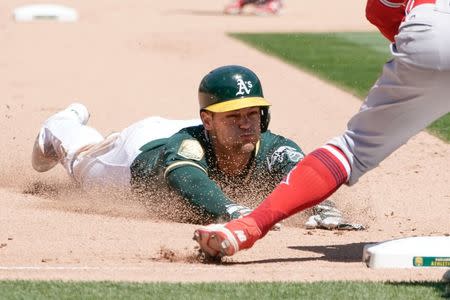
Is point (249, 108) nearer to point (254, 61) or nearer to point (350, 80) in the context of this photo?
point (350, 80)

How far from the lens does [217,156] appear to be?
6.34 m

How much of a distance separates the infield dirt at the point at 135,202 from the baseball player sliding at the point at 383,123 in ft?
0.66

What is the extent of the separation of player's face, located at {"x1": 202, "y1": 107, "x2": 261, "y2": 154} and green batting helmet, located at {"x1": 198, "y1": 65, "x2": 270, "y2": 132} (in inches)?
1.5

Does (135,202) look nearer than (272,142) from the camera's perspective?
No

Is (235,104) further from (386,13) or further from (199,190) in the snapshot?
(386,13)

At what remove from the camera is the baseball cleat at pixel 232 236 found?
4.89 metres

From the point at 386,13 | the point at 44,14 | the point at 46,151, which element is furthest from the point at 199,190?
the point at 44,14

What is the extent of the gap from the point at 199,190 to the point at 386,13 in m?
1.34

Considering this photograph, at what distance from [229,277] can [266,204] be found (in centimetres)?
33

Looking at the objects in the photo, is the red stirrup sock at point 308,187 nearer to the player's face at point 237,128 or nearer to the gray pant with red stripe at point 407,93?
the gray pant with red stripe at point 407,93

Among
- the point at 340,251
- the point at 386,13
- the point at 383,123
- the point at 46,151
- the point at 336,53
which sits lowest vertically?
the point at 336,53

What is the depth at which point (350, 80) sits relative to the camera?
13.5m

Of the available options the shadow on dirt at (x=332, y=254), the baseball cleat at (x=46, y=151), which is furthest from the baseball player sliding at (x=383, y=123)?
the baseball cleat at (x=46, y=151)

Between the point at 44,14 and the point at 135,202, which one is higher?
the point at 135,202
